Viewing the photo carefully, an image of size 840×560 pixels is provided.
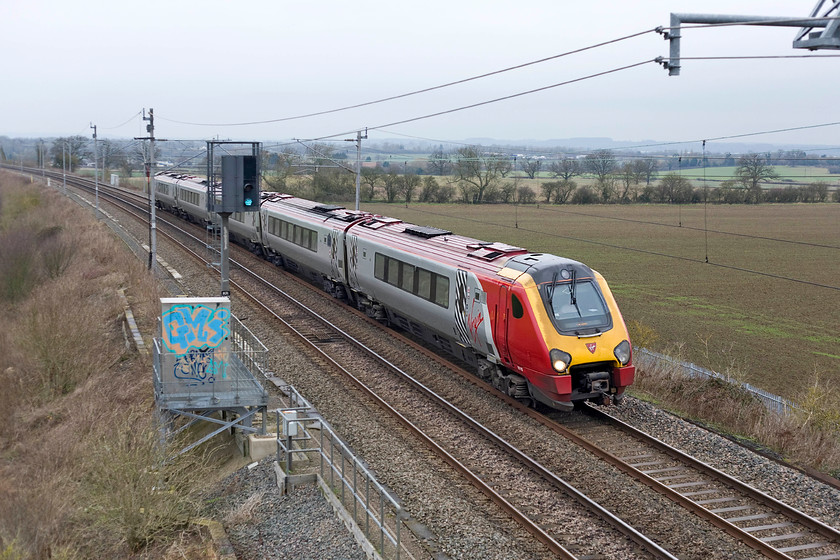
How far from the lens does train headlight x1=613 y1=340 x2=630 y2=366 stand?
14.8 metres

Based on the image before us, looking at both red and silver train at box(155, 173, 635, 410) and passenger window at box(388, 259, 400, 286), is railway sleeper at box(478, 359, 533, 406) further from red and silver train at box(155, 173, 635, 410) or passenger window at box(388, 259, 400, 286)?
passenger window at box(388, 259, 400, 286)

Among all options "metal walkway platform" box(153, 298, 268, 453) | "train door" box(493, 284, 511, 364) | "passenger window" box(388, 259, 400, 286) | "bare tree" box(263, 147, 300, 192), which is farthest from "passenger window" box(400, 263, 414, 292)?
"bare tree" box(263, 147, 300, 192)

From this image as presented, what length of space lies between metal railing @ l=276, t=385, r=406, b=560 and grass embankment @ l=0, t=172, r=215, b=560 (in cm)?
161

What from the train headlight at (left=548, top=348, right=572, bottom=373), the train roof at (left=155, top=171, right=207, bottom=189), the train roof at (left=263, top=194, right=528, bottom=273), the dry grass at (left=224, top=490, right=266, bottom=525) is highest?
the train roof at (left=155, top=171, right=207, bottom=189)

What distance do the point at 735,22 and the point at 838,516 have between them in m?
6.84

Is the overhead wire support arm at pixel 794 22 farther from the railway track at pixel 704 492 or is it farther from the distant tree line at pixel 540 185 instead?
the distant tree line at pixel 540 185

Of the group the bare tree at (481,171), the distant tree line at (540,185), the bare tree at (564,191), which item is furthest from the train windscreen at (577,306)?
the bare tree at (564,191)

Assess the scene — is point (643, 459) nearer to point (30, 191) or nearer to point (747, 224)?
point (747, 224)

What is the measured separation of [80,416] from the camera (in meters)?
17.8

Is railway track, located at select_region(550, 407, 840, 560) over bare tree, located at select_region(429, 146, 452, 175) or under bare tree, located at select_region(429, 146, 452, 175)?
under

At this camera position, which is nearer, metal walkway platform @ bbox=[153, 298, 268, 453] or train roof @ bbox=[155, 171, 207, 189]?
metal walkway platform @ bbox=[153, 298, 268, 453]

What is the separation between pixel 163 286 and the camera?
2820 cm

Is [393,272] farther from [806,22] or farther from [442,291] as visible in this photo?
[806,22]

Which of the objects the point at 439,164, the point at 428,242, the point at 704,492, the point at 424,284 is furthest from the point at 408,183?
the point at 704,492
